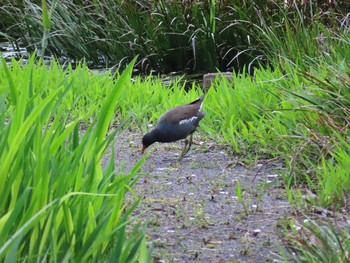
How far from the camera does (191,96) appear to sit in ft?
22.9

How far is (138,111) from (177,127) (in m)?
1.15

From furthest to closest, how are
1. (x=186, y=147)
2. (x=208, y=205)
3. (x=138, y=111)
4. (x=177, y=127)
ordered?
(x=138, y=111)
(x=186, y=147)
(x=177, y=127)
(x=208, y=205)

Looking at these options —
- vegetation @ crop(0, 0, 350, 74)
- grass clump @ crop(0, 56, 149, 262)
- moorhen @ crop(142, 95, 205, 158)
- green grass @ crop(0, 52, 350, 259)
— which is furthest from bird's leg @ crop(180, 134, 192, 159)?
vegetation @ crop(0, 0, 350, 74)

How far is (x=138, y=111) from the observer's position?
6531 millimetres

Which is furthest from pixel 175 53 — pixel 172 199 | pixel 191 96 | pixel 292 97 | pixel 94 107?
pixel 172 199

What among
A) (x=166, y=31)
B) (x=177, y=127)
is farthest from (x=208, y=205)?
(x=166, y=31)

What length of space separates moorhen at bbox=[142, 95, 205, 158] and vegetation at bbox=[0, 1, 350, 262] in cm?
24

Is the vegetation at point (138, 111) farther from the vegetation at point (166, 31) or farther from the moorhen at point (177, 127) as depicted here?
the moorhen at point (177, 127)

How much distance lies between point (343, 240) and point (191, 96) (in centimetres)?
362

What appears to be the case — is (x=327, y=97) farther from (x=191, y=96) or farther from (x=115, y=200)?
(x=115, y=200)

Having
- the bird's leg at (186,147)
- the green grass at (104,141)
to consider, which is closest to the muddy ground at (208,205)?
the bird's leg at (186,147)

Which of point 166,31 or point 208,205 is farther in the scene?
point 166,31

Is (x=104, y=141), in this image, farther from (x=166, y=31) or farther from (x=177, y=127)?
(x=166, y=31)

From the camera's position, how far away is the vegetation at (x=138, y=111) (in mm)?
2984
